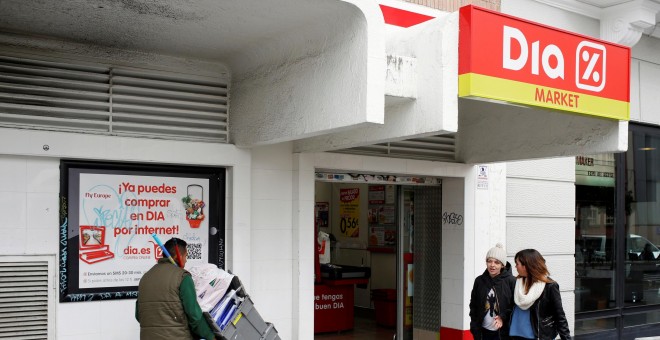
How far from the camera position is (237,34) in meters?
6.20

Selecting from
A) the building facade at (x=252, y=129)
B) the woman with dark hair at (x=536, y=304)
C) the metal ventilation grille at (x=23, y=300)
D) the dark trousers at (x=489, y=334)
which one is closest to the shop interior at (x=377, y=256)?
the building facade at (x=252, y=129)

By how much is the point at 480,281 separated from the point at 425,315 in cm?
258

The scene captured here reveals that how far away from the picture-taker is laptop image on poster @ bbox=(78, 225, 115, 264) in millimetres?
6227

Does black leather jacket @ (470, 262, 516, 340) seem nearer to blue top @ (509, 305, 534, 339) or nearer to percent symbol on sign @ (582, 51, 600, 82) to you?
blue top @ (509, 305, 534, 339)

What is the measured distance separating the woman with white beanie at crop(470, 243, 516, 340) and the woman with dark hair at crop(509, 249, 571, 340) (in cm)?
21

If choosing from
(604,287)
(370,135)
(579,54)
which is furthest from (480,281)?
(604,287)

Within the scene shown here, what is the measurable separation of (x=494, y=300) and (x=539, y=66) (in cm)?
219

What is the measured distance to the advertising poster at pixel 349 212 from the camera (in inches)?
533

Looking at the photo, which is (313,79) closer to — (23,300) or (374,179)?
(374,179)

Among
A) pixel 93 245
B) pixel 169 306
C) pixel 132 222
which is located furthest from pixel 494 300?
pixel 93 245

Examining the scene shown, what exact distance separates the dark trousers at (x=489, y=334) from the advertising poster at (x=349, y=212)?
6.65 metres

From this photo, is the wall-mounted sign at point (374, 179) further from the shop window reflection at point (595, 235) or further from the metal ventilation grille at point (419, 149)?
the shop window reflection at point (595, 235)

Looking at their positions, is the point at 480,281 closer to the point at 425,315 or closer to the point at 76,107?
the point at 425,315

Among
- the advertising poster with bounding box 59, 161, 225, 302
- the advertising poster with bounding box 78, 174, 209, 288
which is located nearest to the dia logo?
the advertising poster with bounding box 59, 161, 225, 302
